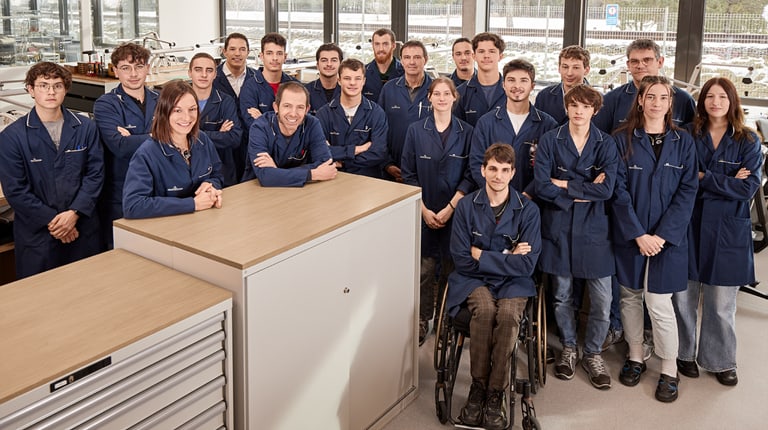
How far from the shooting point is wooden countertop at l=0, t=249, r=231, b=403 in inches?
70.7

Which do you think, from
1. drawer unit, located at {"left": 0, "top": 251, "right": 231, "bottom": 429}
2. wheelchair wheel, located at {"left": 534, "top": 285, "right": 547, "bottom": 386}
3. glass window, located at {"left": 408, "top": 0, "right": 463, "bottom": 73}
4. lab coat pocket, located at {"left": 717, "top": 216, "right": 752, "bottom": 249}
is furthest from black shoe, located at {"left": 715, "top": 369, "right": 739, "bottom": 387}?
glass window, located at {"left": 408, "top": 0, "right": 463, "bottom": 73}

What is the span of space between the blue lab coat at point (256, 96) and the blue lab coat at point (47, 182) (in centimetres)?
113

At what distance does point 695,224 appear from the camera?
3521 millimetres

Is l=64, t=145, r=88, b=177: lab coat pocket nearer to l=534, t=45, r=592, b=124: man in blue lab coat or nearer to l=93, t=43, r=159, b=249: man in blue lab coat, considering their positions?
l=93, t=43, r=159, b=249: man in blue lab coat

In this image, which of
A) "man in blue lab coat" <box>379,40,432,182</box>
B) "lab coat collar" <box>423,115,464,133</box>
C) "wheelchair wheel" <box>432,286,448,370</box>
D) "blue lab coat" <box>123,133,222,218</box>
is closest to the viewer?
"blue lab coat" <box>123,133,222,218</box>

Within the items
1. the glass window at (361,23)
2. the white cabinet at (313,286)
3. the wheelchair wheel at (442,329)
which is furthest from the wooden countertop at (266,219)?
the glass window at (361,23)

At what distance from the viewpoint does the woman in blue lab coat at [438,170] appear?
149 inches

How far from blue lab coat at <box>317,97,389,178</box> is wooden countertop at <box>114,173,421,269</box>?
0.74 meters

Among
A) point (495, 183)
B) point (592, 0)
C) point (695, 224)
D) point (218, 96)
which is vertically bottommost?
point (695, 224)

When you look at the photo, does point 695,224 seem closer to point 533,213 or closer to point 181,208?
point 533,213

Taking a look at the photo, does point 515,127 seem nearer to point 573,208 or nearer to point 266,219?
point 573,208

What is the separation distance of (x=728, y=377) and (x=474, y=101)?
201 centimetres

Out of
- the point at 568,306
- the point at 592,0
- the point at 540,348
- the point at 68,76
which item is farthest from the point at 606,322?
the point at 592,0

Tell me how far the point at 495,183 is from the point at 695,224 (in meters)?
1.07
